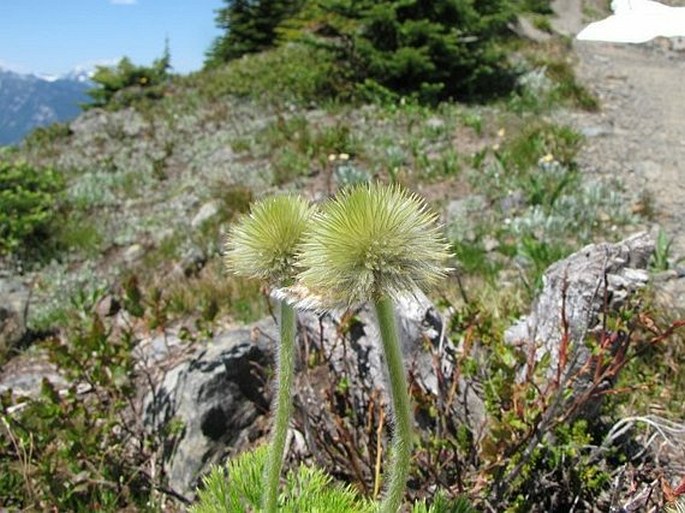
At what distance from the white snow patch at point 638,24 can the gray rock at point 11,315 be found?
5700 millimetres

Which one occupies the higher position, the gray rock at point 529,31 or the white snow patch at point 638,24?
the gray rock at point 529,31

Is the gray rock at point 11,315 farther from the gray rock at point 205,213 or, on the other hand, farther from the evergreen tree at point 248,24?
the evergreen tree at point 248,24

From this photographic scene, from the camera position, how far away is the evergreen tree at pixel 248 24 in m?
21.4

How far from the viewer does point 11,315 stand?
595cm

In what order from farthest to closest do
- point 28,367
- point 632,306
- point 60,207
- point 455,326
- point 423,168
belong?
point 60,207
point 423,168
point 28,367
point 455,326
point 632,306

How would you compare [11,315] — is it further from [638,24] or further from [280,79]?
[280,79]

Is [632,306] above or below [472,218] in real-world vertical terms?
above

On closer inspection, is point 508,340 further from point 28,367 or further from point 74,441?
point 28,367

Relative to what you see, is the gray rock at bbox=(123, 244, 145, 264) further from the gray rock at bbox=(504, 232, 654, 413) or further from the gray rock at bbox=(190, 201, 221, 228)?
the gray rock at bbox=(504, 232, 654, 413)

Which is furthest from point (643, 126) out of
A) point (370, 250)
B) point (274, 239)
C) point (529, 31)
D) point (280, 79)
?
point (529, 31)

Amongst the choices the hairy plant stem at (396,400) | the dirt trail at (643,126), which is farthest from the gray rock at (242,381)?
the dirt trail at (643,126)

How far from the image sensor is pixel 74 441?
309 centimetres

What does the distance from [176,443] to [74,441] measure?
45cm

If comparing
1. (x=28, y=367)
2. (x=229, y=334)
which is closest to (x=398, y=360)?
(x=229, y=334)
